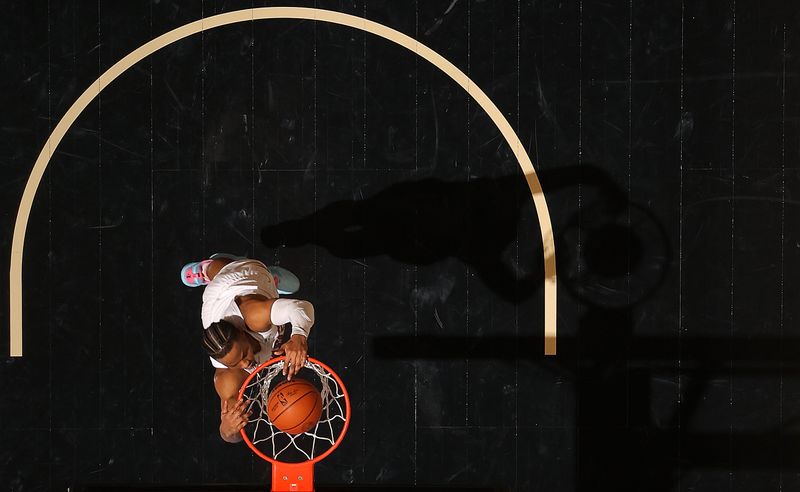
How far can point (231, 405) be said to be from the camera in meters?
4.44

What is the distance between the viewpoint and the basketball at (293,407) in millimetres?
4109

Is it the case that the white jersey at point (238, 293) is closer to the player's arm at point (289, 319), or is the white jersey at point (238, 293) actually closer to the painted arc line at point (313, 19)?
the player's arm at point (289, 319)

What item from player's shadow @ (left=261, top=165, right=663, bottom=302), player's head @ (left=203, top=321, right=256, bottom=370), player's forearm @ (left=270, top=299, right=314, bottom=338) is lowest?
player's head @ (left=203, top=321, right=256, bottom=370)

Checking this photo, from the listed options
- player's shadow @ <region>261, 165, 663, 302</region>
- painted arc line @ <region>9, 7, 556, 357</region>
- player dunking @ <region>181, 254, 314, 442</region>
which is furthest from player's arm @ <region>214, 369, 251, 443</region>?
painted arc line @ <region>9, 7, 556, 357</region>

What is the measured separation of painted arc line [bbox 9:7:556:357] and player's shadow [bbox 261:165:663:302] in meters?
0.11

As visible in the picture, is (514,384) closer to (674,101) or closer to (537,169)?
(537,169)

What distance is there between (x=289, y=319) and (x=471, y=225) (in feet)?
6.23

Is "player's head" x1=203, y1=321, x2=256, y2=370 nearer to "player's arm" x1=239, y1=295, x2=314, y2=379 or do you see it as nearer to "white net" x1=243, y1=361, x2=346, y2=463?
"player's arm" x1=239, y1=295, x2=314, y2=379

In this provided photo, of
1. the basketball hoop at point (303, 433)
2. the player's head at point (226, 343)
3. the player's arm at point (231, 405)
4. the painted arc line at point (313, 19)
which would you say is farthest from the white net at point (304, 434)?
the painted arc line at point (313, 19)

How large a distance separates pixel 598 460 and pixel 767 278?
1.96 meters

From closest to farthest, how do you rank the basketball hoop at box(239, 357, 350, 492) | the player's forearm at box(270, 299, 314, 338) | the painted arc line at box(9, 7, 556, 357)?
the player's forearm at box(270, 299, 314, 338)
the basketball hoop at box(239, 357, 350, 492)
the painted arc line at box(9, 7, 556, 357)

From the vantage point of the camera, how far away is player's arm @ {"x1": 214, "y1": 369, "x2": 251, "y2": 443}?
14.1 ft

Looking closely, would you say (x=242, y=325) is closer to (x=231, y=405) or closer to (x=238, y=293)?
(x=238, y=293)

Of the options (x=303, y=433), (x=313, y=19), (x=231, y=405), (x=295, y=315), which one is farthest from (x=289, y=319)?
(x=313, y=19)
